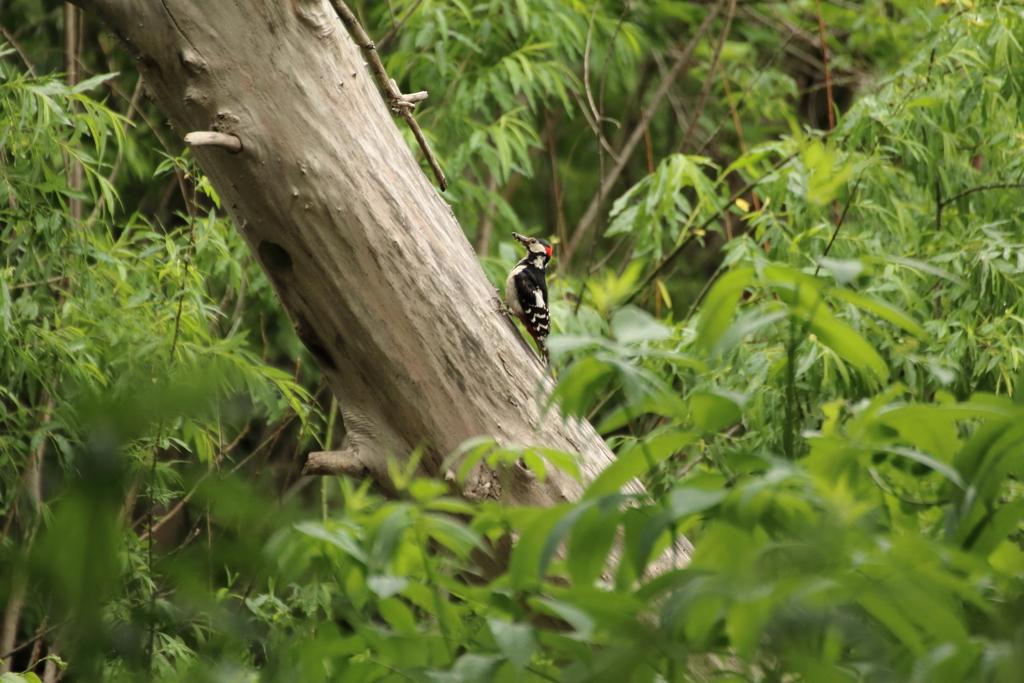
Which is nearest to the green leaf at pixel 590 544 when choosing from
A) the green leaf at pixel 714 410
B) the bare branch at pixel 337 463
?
the green leaf at pixel 714 410

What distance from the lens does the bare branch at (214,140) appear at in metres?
1.76

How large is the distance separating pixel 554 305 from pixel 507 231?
1.14 metres

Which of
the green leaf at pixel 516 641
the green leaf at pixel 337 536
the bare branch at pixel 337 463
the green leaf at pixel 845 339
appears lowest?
the bare branch at pixel 337 463

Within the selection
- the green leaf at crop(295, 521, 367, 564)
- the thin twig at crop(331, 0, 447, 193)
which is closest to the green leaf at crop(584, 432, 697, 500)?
the green leaf at crop(295, 521, 367, 564)

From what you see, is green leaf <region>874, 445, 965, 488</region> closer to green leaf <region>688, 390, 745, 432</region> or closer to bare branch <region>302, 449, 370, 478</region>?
green leaf <region>688, 390, 745, 432</region>

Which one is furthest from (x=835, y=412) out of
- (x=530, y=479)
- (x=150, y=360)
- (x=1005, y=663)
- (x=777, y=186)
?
(x=777, y=186)

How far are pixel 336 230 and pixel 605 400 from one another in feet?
4.42

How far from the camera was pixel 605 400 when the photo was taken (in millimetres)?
2934

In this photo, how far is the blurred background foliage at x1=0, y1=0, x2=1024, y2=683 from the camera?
0.64 metres

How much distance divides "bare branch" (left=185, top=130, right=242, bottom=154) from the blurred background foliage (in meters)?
0.59

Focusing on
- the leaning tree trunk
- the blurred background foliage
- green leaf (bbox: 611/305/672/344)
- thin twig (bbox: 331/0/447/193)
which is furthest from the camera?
thin twig (bbox: 331/0/447/193)

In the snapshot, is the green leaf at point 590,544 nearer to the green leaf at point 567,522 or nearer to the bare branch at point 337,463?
the green leaf at point 567,522

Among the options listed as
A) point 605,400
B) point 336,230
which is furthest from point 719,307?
point 605,400

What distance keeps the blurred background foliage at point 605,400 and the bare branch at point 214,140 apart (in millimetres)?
589
